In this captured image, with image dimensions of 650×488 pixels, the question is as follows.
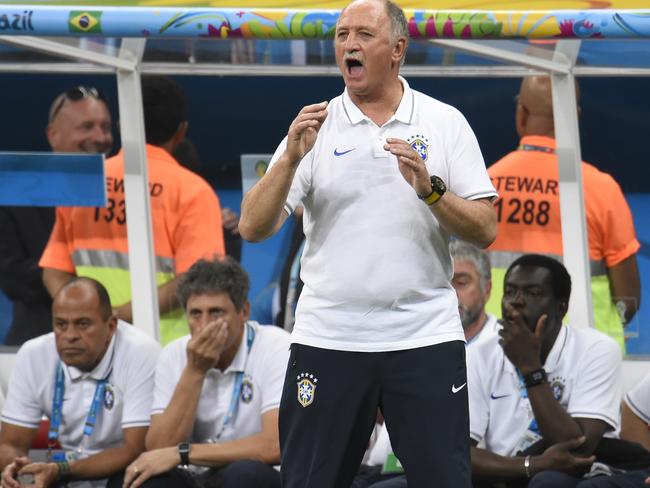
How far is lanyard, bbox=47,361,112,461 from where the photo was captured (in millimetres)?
5625

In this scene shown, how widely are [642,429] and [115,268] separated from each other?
2550 mm

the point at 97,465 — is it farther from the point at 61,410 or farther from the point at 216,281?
the point at 216,281

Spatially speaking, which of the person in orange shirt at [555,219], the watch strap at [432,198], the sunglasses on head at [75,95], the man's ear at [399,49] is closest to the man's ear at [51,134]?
the sunglasses on head at [75,95]

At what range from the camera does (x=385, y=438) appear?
18.5ft

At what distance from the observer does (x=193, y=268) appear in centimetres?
559

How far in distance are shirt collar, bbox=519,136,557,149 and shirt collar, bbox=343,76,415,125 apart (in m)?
2.55

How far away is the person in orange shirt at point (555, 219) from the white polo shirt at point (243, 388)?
1281mm

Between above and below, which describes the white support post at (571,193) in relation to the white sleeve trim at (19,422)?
above

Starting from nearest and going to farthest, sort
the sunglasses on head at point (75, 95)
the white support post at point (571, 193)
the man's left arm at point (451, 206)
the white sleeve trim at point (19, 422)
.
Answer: the man's left arm at point (451, 206) < the white sleeve trim at point (19, 422) < the white support post at point (571, 193) < the sunglasses on head at point (75, 95)

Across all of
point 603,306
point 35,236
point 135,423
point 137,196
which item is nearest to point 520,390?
point 603,306

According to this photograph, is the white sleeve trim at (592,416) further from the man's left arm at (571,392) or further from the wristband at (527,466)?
the wristband at (527,466)

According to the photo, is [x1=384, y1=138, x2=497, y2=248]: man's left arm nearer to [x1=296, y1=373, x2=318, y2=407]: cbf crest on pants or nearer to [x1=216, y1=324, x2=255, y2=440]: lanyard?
[x1=296, y1=373, x2=318, y2=407]: cbf crest on pants

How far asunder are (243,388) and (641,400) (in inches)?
63.9

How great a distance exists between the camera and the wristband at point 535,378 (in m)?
5.14
